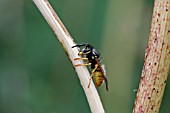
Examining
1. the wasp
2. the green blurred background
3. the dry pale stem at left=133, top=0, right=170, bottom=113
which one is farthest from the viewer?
the green blurred background

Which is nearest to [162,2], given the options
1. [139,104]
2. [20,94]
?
[139,104]

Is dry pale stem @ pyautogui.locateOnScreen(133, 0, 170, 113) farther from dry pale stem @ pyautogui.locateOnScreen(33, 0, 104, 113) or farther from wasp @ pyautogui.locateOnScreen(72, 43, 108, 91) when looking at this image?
wasp @ pyautogui.locateOnScreen(72, 43, 108, 91)

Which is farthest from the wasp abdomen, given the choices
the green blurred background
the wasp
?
the green blurred background

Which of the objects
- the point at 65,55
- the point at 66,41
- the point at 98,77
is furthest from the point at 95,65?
the point at 65,55

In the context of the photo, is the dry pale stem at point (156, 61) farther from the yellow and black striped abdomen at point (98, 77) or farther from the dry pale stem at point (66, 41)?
the yellow and black striped abdomen at point (98, 77)

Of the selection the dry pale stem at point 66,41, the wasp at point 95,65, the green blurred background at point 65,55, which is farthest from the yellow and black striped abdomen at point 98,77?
the green blurred background at point 65,55
